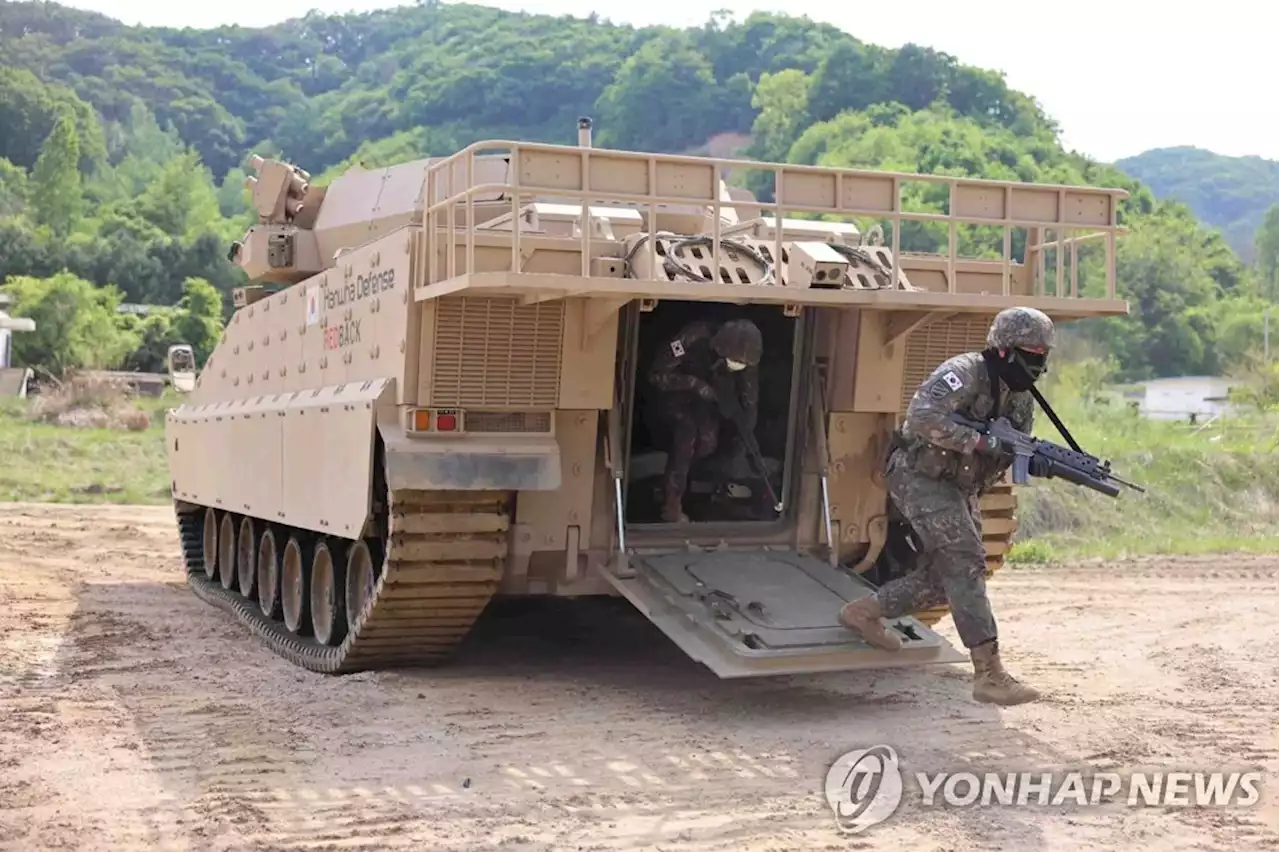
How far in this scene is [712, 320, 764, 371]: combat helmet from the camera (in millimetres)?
8203

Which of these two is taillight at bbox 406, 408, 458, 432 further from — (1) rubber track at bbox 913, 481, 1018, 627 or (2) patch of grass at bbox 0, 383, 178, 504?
(2) patch of grass at bbox 0, 383, 178, 504

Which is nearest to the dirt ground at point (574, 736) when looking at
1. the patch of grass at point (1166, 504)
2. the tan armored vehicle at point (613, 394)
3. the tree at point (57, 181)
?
the tan armored vehicle at point (613, 394)

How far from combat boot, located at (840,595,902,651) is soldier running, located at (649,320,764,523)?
1420 mm

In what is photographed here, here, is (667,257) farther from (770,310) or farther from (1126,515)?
(1126,515)

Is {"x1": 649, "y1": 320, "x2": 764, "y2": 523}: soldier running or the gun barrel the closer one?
the gun barrel

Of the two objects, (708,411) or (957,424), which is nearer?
(957,424)

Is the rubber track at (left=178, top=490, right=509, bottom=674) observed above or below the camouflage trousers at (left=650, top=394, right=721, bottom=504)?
below

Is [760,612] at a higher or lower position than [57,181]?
lower

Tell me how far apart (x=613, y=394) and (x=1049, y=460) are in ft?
7.27

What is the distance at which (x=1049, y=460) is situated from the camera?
275 inches

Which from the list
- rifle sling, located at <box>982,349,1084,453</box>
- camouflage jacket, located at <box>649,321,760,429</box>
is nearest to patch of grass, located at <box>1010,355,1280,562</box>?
camouflage jacket, located at <box>649,321,760,429</box>

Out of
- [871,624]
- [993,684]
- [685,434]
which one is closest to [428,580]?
[685,434]

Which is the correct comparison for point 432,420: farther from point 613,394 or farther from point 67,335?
point 67,335

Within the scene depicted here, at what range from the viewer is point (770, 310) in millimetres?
8820
